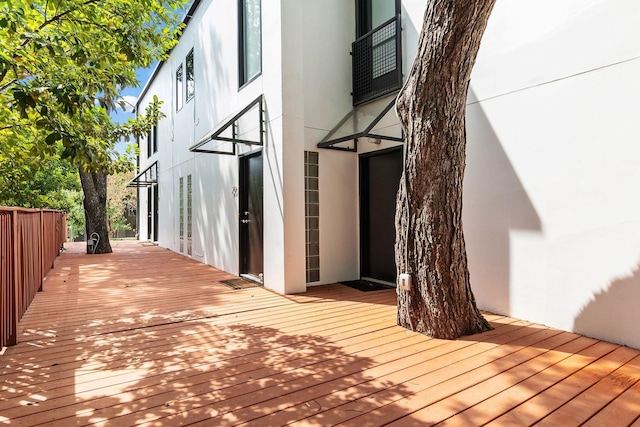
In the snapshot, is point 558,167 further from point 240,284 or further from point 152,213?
point 152,213

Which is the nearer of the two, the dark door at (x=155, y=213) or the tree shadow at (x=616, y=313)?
the tree shadow at (x=616, y=313)

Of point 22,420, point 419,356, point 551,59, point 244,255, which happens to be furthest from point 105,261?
point 551,59

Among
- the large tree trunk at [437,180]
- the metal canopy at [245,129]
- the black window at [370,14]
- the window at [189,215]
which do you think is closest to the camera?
the large tree trunk at [437,180]

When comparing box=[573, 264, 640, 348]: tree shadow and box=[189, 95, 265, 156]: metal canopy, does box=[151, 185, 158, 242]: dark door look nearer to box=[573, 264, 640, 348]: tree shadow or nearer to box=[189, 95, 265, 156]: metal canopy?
box=[189, 95, 265, 156]: metal canopy

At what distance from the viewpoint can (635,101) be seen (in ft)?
9.79

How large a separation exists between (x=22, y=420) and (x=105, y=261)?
8.09 metres

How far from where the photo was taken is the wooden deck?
6.95 ft

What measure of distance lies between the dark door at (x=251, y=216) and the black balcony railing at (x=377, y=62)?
6.95ft

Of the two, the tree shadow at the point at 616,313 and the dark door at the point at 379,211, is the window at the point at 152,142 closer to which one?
the dark door at the point at 379,211

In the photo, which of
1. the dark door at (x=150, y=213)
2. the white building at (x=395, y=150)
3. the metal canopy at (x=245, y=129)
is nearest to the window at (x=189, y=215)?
the white building at (x=395, y=150)

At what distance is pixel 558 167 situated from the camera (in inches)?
137

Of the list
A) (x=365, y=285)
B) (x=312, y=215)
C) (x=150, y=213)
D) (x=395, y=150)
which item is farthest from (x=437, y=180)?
(x=150, y=213)

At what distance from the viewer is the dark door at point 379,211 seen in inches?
224

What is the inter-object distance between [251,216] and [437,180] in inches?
156
